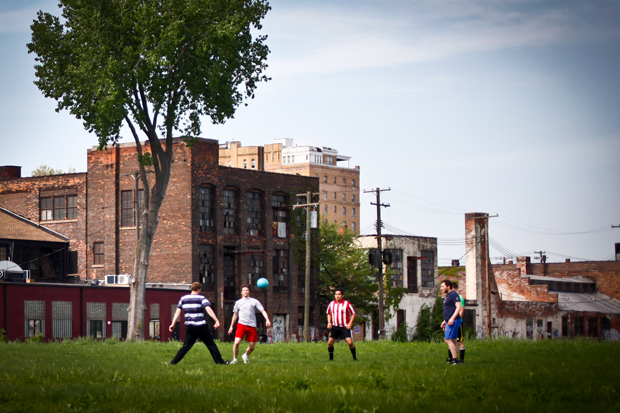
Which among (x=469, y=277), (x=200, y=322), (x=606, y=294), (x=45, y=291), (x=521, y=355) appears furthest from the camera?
(x=606, y=294)

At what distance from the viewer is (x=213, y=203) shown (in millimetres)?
55906

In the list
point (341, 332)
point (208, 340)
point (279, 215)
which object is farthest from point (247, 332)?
point (279, 215)

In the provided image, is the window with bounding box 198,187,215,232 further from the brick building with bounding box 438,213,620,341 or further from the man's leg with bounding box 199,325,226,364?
the man's leg with bounding box 199,325,226,364

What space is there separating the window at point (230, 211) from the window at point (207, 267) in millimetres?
2009

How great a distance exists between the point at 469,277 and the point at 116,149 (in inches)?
1225

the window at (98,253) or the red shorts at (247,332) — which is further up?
the window at (98,253)

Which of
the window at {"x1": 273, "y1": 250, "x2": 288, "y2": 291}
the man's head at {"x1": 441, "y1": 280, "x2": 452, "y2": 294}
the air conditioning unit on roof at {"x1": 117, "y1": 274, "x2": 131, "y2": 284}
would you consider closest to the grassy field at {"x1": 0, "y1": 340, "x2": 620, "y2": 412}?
the man's head at {"x1": 441, "y1": 280, "x2": 452, "y2": 294}

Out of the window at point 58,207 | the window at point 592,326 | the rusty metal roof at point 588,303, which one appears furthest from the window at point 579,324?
the window at point 58,207

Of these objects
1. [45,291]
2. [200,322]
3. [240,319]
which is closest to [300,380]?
[200,322]

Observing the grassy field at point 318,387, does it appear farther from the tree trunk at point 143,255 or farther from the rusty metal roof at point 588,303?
the rusty metal roof at point 588,303

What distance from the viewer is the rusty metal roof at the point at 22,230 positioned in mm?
52344

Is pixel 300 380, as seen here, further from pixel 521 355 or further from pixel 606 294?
pixel 606 294

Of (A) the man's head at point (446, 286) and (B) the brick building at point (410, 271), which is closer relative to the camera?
(A) the man's head at point (446, 286)

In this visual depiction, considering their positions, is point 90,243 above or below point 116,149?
below
